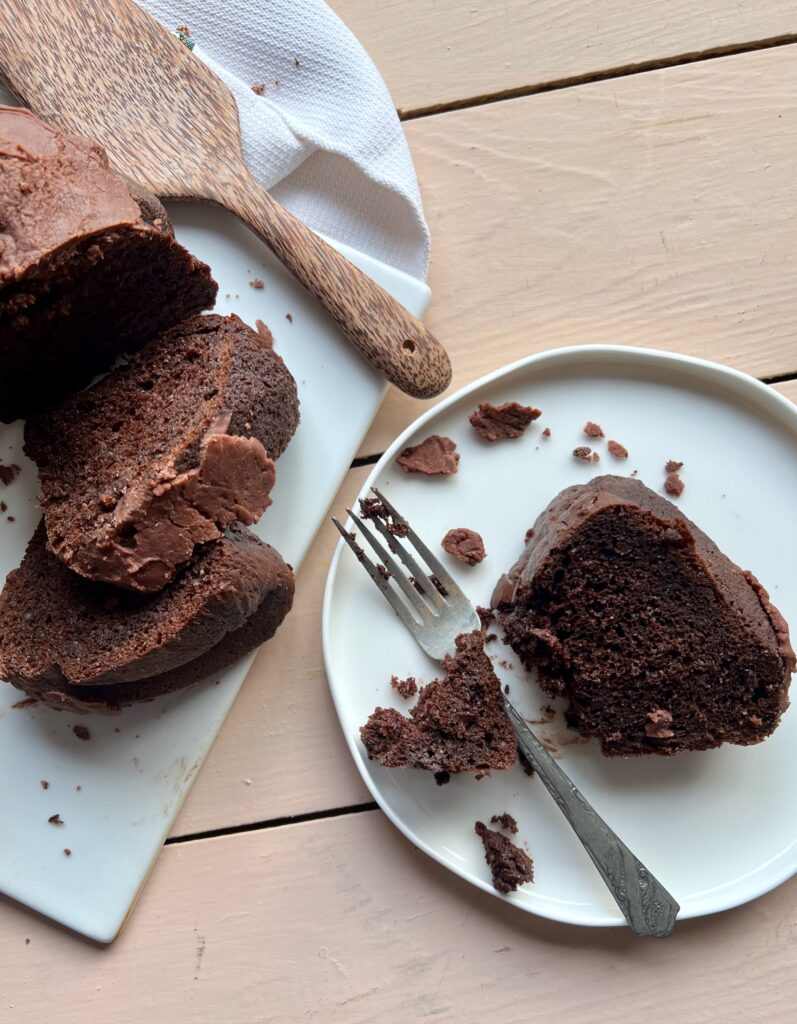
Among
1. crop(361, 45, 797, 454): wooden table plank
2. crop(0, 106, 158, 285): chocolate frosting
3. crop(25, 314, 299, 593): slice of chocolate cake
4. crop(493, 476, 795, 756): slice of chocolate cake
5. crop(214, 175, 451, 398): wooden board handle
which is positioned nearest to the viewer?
crop(0, 106, 158, 285): chocolate frosting

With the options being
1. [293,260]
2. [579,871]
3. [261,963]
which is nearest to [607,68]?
[293,260]

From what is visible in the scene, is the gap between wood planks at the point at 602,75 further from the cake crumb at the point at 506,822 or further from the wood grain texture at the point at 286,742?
the cake crumb at the point at 506,822

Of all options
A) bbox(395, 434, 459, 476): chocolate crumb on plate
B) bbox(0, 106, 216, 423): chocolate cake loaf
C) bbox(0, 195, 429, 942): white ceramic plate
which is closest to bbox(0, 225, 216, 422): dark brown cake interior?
bbox(0, 106, 216, 423): chocolate cake loaf

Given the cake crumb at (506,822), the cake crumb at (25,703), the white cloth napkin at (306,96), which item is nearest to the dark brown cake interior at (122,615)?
the cake crumb at (25,703)

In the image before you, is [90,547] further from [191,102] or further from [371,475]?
[191,102]

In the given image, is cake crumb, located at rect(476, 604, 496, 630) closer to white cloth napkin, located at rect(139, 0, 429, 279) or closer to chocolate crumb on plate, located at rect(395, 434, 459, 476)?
chocolate crumb on plate, located at rect(395, 434, 459, 476)
